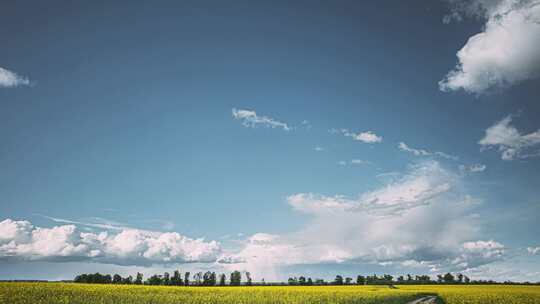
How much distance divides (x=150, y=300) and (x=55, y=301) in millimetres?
6325

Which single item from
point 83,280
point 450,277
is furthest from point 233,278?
point 450,277

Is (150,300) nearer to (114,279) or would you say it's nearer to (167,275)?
(114,279)

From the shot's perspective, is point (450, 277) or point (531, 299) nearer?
point (531, 299)

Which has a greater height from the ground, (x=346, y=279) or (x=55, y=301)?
(x=55, y=301)

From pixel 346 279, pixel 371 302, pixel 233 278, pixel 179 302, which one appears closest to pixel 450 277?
pixel 346 279

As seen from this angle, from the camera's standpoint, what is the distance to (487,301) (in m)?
32.5

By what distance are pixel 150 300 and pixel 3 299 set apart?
9.26 meters

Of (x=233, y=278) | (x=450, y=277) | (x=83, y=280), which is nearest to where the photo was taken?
(x=83, y=280)

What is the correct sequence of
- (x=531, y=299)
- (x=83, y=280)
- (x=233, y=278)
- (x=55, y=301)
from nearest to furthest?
(x=55, y=301), (x=531, y=299), (x=83, y=280), (x=233, y=278)

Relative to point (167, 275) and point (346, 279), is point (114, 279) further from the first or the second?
point (346, 279)

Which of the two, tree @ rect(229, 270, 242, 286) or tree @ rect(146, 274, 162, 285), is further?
tree @ rect(229, 270, 242, 286)

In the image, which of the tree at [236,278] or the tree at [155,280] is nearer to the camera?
the tree at [155,280]

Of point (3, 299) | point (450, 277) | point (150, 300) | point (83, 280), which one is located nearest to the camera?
point (3, 299)

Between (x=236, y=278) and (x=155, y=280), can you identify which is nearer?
(x=155, y=280)
